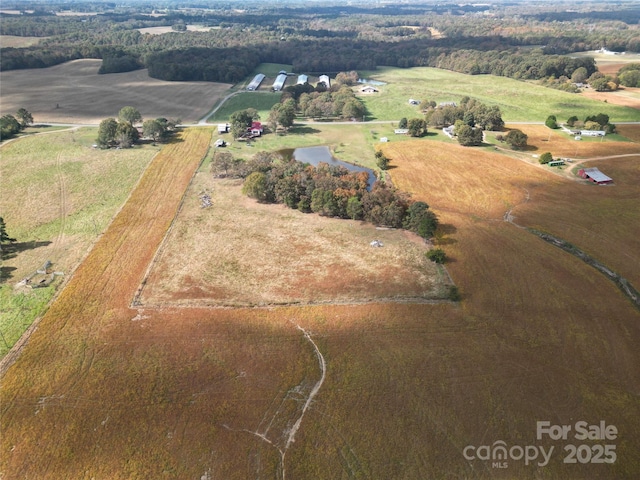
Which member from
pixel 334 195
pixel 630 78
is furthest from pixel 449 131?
pixel 630 78

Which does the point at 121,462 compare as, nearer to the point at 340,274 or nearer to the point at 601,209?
the point at 340,274

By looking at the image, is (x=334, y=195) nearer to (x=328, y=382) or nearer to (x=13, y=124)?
(x=328, y=382)

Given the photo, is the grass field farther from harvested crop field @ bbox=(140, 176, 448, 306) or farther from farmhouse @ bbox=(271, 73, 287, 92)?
farmhouse @ bbox=(271, 73, 287, 92)

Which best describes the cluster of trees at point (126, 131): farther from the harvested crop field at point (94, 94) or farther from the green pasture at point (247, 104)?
the green pasture at point (247, 104)

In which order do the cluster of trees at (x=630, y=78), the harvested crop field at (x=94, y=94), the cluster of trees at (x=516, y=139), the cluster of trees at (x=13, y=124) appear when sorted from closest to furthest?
the cluster of trees at (x=516, y=139)
the cluster of trees at (x=13, y=124)
the harvested crop field at (x=94, y=94)
the cluster of trees at (x=630, y=78)

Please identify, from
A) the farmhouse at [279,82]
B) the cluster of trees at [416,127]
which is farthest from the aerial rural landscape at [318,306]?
the farmhouse at [279,82]
